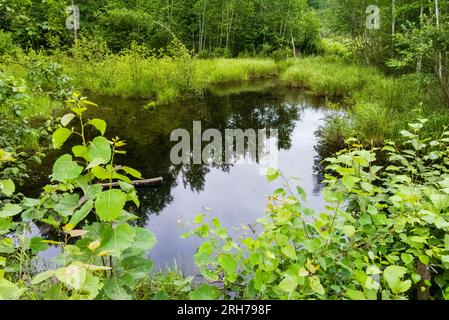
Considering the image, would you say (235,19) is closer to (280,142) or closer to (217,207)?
(280,142)

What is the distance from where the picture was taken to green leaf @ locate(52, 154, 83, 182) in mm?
1318

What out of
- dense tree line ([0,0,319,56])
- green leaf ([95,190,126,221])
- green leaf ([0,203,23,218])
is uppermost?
dense tree line ([0,0,319,56])

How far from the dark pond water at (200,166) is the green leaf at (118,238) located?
647 millimetres

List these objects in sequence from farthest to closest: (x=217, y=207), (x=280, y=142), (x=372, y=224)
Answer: (x=280, y=142) < (x=217, y=207) < (x=372, y=224)

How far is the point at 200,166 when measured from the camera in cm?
754

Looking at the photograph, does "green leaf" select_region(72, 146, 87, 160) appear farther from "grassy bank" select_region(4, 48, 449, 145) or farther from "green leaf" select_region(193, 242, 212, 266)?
"grassy bank" select_region(4, 48, 449, 145)

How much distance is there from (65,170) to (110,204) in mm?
240

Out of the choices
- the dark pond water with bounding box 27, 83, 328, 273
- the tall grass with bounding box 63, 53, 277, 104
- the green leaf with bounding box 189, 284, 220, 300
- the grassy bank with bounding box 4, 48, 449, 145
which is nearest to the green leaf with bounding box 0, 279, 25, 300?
the green leaf with bounding box 189, 284, 220, 300

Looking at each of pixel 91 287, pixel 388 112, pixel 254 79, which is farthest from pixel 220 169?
pixel 254 79

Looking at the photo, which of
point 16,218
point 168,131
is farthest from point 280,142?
point 16,218

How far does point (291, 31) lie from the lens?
96.1ft

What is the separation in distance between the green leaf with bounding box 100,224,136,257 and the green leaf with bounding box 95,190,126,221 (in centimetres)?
7

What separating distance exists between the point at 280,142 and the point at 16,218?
6.24 meters

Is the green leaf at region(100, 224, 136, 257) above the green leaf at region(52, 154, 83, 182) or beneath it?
beneath
